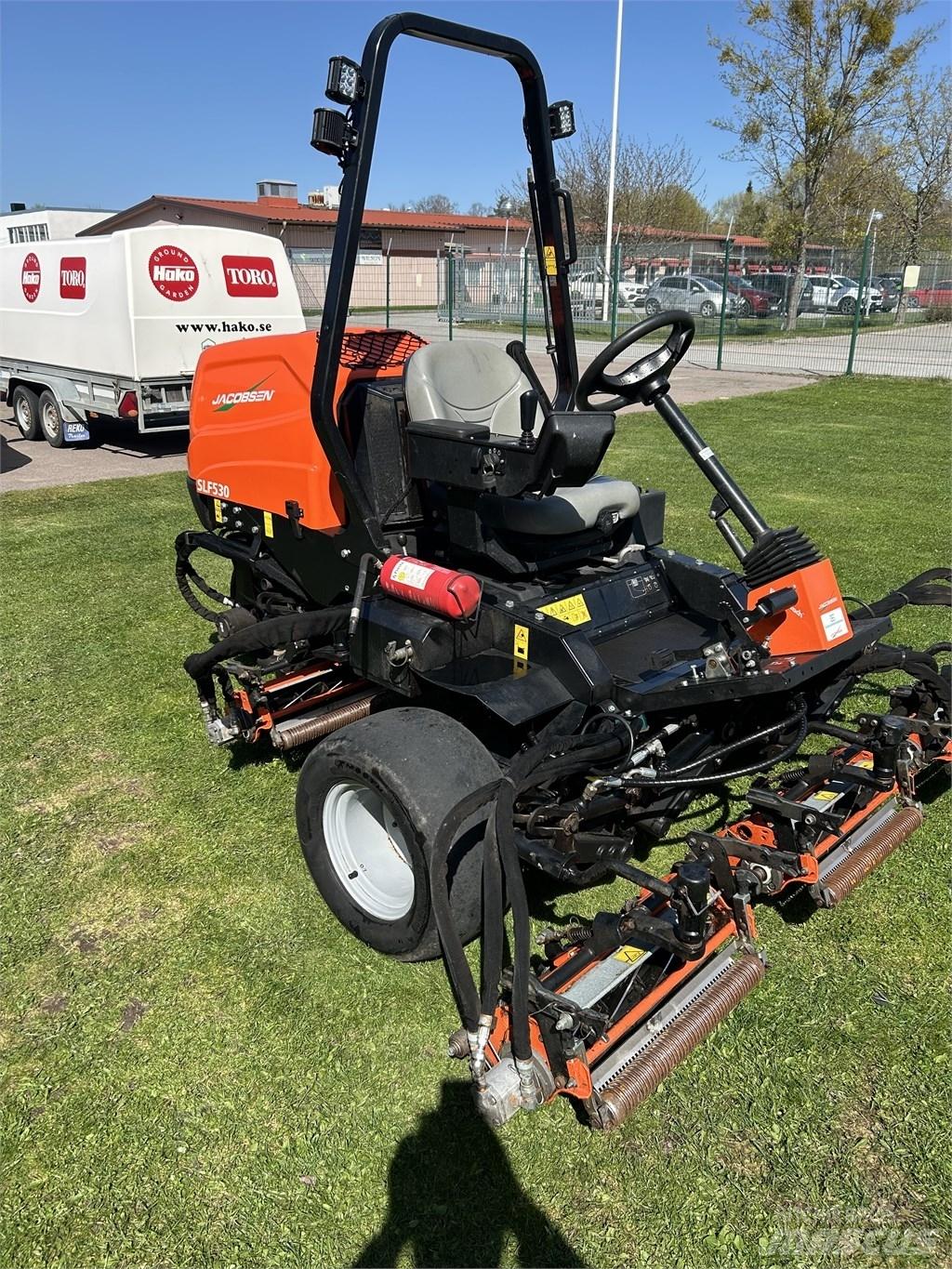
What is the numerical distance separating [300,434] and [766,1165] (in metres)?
2.87

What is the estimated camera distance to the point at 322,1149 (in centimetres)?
230

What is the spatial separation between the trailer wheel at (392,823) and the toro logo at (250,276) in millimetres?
9333

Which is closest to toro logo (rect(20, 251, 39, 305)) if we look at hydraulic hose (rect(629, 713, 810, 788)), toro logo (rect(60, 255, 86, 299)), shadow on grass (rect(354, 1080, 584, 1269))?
toro logo (rect(60, 255, 86, 299))

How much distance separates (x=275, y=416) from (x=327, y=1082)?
252 cm

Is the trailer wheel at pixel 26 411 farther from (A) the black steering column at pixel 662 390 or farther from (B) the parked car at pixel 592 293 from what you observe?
(B) the parked car at pixel 592 293

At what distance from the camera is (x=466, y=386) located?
358 cm

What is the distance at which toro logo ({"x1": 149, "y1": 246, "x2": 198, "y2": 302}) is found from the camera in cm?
1016

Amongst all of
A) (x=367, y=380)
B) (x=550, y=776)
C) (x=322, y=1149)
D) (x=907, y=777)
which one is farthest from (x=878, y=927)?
(x=367, y=380)

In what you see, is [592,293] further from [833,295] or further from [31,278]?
[31,278]

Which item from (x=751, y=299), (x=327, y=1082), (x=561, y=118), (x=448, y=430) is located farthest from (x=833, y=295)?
(x=327, y=1082)

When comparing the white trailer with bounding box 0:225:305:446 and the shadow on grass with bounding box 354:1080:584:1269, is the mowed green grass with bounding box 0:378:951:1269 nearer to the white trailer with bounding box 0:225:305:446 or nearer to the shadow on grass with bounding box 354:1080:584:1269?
the shadow on grass with bounding box 354:1080:584:1269

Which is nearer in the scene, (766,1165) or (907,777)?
(766,1165)

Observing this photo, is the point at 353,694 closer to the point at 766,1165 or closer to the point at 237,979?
the point at 237,979

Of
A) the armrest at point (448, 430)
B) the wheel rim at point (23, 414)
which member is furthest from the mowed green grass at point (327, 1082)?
the wheel rim at point (23, 414)
